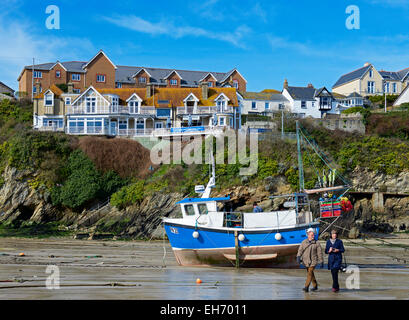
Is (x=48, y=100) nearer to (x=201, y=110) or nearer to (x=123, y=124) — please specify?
(x=123, y=124)

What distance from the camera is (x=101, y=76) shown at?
7169 cm

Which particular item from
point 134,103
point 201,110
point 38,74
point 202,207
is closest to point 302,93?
point 201,110

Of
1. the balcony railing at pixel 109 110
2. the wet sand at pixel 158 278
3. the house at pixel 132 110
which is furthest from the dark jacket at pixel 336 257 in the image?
the balcony railing at pixel 109 110

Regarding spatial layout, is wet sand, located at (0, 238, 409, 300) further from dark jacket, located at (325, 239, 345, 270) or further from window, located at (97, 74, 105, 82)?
window, located at (97, 74, 105, 82)

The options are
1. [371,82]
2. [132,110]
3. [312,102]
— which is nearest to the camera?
[132,110]

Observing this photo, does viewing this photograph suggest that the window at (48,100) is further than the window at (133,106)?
Yes

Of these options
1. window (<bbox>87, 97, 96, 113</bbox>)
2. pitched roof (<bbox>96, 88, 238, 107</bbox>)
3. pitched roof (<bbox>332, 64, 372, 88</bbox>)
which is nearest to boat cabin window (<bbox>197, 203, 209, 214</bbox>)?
pitched roof (<bbox>96, 88, 238, 107</bbox>)

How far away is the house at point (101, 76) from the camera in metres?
71.7

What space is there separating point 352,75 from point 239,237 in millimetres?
68892

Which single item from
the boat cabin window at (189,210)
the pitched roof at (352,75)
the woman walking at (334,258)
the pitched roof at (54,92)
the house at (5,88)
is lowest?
the woman walking at (334,258)

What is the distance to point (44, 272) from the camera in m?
16.9

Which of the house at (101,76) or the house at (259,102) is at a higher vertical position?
the house at (101,76)

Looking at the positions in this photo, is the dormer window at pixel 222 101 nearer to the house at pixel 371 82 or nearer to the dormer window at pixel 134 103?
the dormer window at pixel 134 103
